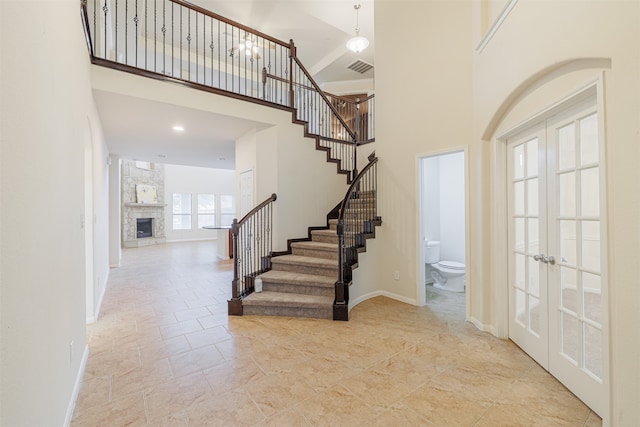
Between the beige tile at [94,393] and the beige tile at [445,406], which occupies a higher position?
the beige tile at [94,393]

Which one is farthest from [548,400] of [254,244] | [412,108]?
[254,244]

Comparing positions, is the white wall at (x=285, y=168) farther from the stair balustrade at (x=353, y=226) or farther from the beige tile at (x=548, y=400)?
the beige tile at (x=548, y=400)

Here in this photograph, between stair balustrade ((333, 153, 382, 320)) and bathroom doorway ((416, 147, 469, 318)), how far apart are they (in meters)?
0.88

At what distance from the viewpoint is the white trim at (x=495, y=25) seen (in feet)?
7.51

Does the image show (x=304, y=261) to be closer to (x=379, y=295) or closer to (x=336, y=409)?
(x=379, y=295)

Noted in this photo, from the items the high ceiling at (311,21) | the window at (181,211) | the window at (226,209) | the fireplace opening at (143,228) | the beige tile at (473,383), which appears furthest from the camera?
the window at (226,209)

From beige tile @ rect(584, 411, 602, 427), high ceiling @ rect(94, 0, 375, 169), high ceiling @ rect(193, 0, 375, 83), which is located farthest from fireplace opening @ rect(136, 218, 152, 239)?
beige tile @ rect(584, 411, 602, 427)

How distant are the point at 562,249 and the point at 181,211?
41.6 feet

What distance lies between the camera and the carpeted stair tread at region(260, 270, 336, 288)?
11.8 ft

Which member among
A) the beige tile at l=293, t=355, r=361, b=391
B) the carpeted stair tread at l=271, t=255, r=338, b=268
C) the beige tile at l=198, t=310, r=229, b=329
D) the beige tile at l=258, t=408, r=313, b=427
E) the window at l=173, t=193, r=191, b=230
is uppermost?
the window at l=173, t=193, r=191, b=230

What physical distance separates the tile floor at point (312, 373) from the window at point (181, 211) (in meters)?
8.91

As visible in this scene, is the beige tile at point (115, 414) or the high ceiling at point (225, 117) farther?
the high ceiling at point (225, 117)

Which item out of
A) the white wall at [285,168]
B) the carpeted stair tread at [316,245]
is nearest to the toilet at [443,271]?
the carpeted stair tread at [316,245]

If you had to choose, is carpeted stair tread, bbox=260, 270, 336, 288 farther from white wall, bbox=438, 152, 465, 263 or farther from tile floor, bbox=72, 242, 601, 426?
white wall, bbox=438, 152, 465, 263
